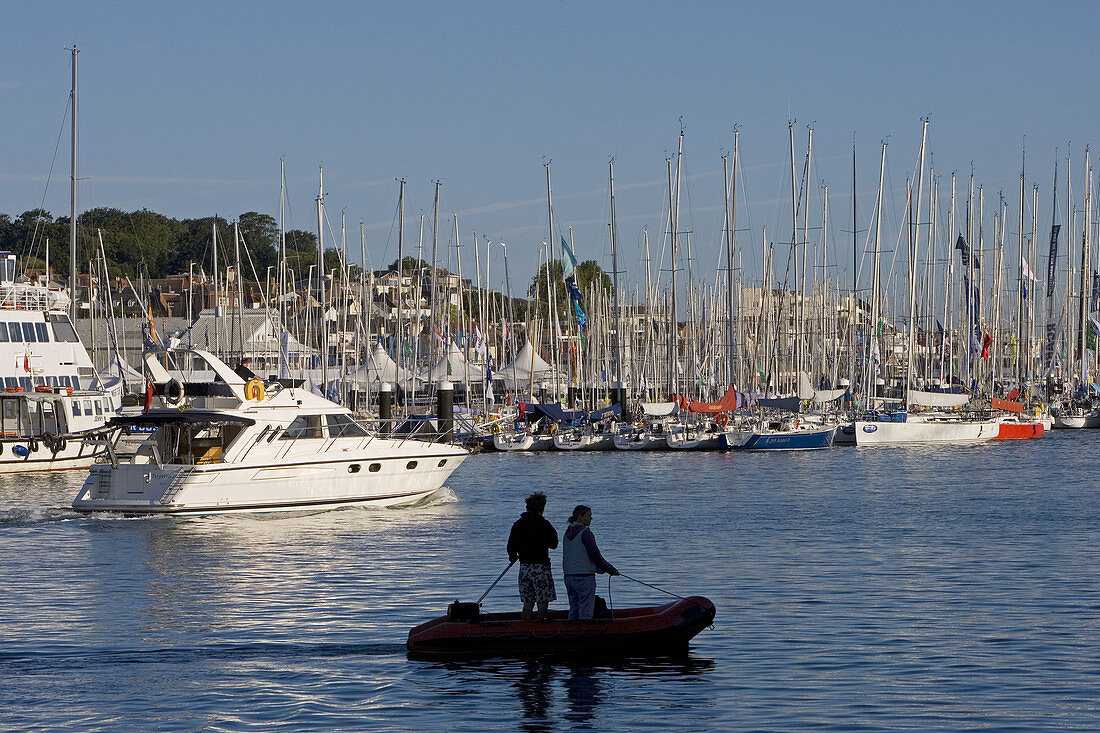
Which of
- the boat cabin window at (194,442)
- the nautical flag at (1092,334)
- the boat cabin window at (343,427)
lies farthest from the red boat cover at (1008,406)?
the boat cabin window at (194,442)

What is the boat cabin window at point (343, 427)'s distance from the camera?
3975 centimetres

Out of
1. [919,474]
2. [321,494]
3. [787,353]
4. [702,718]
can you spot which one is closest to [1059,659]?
[702,718]

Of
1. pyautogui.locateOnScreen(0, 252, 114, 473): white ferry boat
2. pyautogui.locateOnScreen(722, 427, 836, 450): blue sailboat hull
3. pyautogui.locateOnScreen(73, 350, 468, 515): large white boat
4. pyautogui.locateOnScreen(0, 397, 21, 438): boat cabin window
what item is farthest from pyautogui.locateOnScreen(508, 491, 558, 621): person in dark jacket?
pyautogui.locateOnScreen(722, 427, 836, 450): blue sailboat hull

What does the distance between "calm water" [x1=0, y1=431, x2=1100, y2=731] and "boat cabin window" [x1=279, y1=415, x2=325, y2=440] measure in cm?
230

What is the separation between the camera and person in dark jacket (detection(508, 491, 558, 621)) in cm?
1980

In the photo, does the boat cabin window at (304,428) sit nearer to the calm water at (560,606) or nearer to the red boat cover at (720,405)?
the calm water at (560,606)

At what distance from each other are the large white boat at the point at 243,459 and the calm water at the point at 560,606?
2.36 feet

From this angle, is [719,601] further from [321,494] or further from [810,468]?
[810,468]

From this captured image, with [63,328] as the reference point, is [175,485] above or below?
below

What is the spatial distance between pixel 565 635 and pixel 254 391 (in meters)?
20.7

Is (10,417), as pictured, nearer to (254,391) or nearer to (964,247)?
(254,391)

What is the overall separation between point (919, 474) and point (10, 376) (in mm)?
39138

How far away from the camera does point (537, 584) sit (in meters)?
19.9

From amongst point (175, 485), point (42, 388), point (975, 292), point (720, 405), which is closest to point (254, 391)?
point (175, 485)
